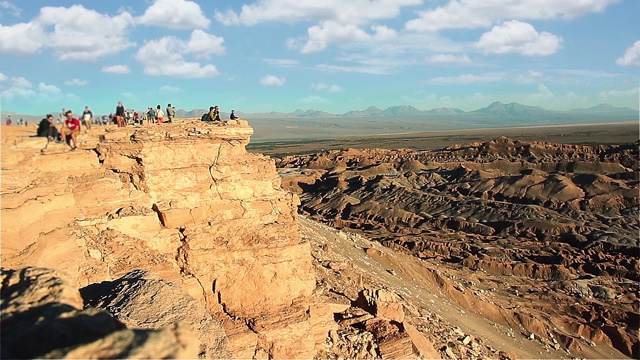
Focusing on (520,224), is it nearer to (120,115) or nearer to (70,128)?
(120,115)

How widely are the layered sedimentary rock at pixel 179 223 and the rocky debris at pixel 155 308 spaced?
5.35 ft

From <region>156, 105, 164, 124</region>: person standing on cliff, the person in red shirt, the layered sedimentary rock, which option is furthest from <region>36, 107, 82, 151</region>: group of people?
<region>156, 105, 164, 124</region>: person standing on cliff

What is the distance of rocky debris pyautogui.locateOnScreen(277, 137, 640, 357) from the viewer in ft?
69.4

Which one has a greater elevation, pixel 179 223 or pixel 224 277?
pixel 179 223

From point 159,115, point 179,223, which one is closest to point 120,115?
point 159,115

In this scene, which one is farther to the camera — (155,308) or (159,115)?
(159,115)

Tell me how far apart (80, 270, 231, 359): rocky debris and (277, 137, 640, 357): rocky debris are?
16040 mm

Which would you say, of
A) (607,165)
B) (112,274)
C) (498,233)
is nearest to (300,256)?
(112,274)

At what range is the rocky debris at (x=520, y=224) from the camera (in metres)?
21.2

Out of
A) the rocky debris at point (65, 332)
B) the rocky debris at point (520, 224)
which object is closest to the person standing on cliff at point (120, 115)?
the rocky debris at point (65, 332)

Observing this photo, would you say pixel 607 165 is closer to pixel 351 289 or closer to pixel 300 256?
pixel 351 289

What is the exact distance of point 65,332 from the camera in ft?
12.4

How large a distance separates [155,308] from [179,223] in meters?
4.04

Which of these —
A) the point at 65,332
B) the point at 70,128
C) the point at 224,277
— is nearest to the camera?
the point at 65,332
